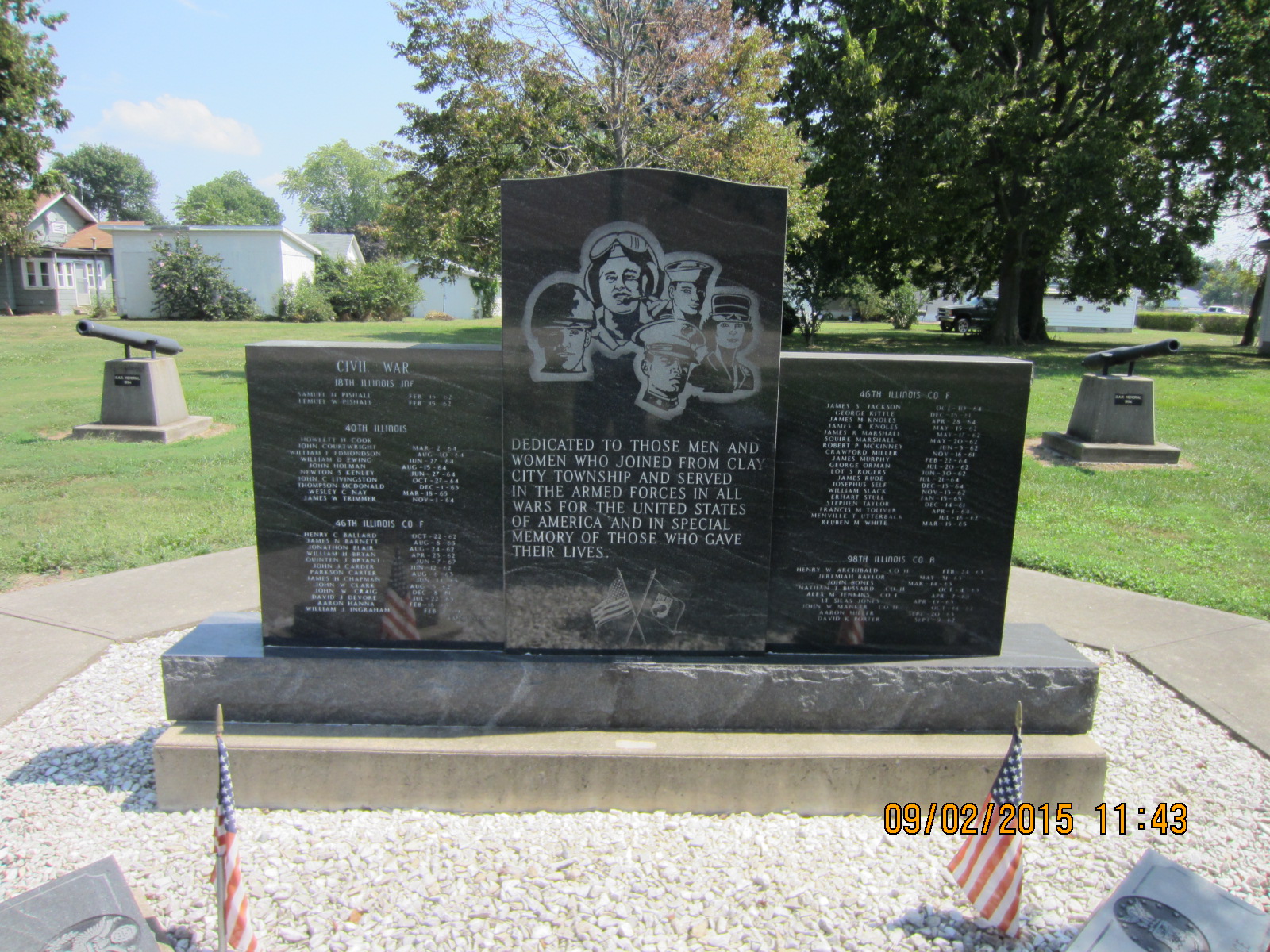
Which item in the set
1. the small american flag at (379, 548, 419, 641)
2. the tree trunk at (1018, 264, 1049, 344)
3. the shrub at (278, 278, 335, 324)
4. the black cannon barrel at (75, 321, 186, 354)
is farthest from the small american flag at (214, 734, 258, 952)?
the shrub at (278, 278, 335, 324)

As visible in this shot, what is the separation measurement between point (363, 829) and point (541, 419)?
1.92 m

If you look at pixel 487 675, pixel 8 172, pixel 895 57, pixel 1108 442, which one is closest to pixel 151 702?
pixel 487 675

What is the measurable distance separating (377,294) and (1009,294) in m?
26.9

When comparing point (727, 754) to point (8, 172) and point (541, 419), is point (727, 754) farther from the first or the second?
point (8, 172)

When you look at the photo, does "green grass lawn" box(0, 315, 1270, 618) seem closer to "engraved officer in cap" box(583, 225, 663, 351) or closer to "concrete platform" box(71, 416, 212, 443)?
"concrete platform" box(71, 416, 212, 443)

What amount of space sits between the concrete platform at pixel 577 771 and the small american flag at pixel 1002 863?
0.70 metres

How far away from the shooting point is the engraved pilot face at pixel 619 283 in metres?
3.76

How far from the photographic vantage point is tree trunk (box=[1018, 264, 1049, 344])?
28.5m

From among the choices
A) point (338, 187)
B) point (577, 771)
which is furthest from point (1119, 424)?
point (338, 187)

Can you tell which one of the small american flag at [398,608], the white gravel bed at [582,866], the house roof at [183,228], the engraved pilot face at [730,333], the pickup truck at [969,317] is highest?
the house roof at [183,228]

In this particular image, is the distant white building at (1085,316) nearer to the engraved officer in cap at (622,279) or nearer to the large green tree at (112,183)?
the engraved officer in cap at (622,279)

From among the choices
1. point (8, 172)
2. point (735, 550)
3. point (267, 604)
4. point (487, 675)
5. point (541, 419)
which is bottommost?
point (487, 675)

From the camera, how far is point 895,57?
22.4 metres
